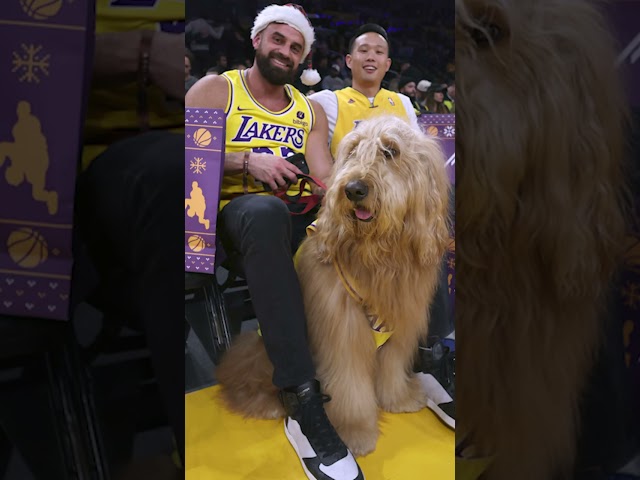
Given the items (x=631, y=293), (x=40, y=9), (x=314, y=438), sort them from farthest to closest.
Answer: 1. (x=631, y=293)
2. (x=314, y=438)
3. (x=40, y=9)

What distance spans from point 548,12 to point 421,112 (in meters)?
0.34

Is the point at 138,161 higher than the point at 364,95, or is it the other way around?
the point at 364,95

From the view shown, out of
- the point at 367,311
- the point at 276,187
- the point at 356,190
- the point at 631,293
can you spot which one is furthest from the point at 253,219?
the point at 631,293

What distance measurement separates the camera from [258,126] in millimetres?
1001

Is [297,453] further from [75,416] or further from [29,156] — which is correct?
[29,156]

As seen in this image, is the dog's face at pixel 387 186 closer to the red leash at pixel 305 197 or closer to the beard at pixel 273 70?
the red leash at pixel 305 197

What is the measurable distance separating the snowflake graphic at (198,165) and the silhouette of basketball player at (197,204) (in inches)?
1.0

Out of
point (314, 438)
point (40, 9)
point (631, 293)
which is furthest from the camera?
point (631, 293)

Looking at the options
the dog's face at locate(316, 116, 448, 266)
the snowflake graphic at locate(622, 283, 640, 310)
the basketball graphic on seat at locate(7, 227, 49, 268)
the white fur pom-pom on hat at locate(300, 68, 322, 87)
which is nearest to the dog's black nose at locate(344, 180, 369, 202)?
the dog's face at locate(316, 116, 448, 266)

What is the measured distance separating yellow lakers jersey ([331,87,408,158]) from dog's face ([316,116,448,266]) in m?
0.01

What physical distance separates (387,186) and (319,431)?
497 mm

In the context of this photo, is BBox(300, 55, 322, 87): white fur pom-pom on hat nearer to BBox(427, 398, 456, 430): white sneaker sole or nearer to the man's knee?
the man's knee

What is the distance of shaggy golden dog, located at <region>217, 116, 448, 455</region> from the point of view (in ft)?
3.36

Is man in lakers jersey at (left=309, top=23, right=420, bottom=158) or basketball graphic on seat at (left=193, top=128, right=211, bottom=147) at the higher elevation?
man in lakers jersey at (left=309, top=23, right=420, bottom=158)
